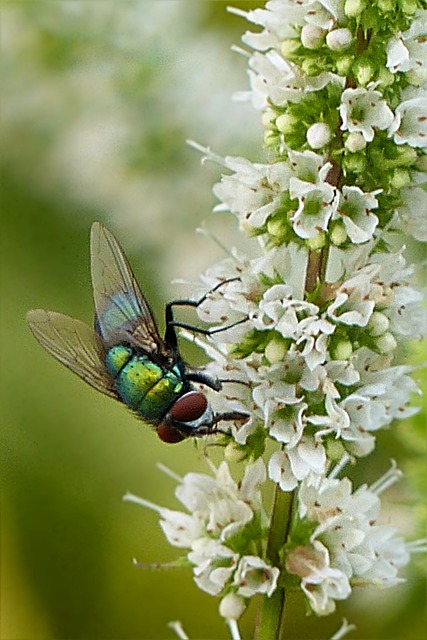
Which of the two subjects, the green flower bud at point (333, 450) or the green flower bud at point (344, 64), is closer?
the green flower bud at point (344, 64)

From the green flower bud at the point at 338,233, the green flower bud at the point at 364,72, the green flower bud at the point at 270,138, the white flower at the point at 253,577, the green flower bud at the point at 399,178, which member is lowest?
the white flower at the point at 253,577

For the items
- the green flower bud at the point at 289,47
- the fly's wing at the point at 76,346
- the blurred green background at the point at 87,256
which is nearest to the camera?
the green flower bud at the point at 289,47

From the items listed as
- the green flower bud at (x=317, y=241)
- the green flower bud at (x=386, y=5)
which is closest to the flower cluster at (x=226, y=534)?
the green flower bud at (x=317, y=241)

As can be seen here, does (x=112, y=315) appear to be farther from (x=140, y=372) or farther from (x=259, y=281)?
(x=259, y=281)

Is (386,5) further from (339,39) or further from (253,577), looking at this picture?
(253,577)

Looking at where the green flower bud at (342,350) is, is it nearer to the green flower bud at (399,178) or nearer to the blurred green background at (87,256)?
the green flower bud at (399,178)

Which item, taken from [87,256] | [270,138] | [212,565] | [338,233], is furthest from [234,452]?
[87,256]

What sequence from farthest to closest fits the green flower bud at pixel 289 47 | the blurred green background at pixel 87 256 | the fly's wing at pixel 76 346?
the blurred green background at pixel 87 256 → the fly's wing at pixel 76 346 → the green flower bud at pixel 289 47
